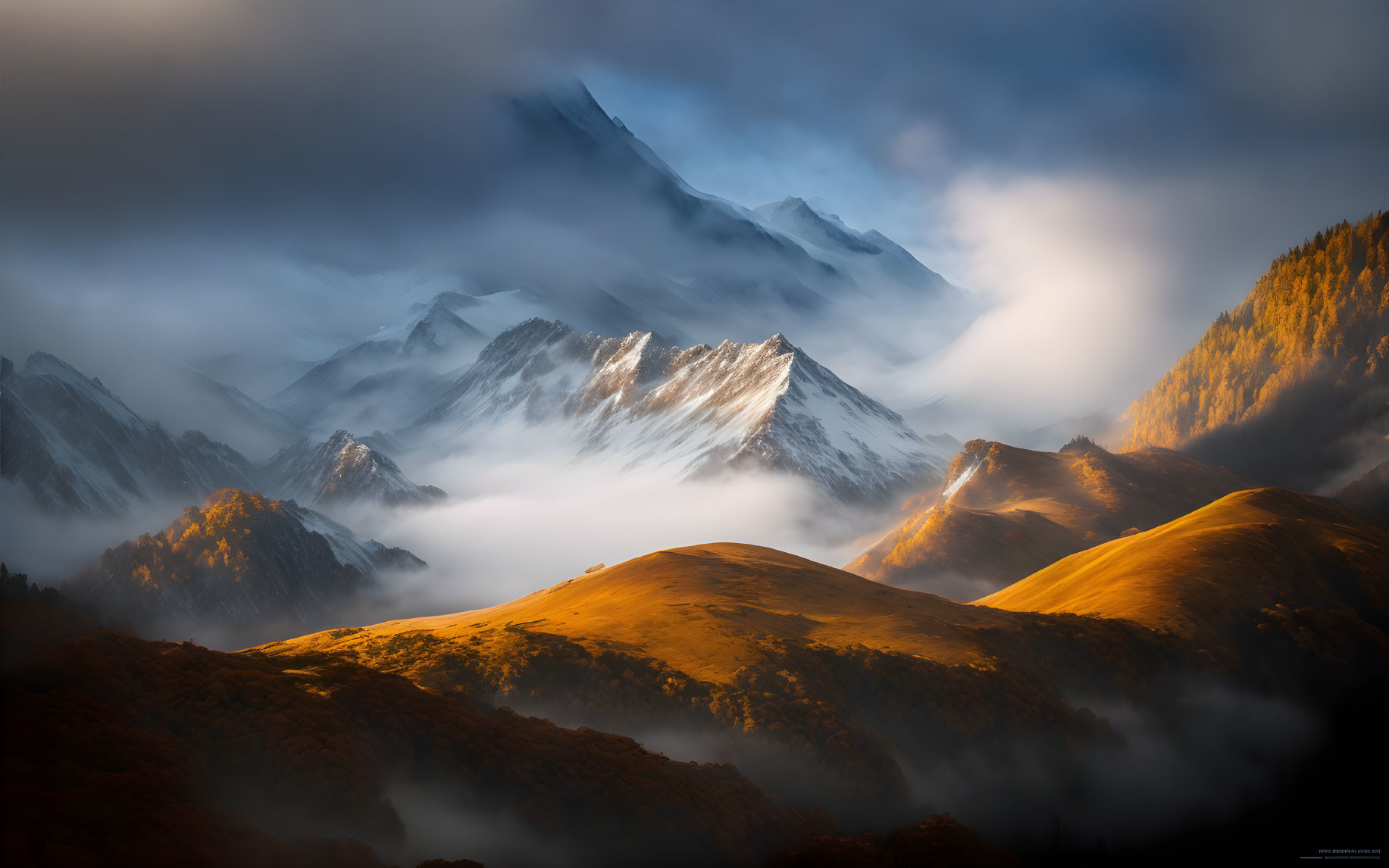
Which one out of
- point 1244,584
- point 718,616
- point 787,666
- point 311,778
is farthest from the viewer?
point 1244,584

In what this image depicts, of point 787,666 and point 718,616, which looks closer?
point 787,666

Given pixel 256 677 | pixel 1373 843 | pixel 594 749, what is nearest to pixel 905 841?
pixel 594 749

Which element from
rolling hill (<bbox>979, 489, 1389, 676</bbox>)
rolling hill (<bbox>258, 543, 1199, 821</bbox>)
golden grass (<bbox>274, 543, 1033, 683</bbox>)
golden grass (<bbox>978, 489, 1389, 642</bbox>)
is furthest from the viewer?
golden grass (<bbox>978, 489, 1389, 642</bbox>)

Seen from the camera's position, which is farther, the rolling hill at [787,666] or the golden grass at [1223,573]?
the golden grass at [1223,573]

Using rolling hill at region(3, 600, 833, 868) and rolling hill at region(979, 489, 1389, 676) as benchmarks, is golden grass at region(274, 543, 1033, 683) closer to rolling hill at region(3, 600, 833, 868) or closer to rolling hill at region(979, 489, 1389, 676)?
rolling hill at region(979, 489, 1389, 676)

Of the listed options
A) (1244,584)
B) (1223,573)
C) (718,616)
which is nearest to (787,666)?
(718,616)

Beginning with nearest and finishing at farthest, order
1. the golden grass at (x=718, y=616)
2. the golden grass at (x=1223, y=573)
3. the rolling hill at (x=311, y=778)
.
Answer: the rolling hill at (x=311, y=778)
the golden grass at (x=718, y=616)
the golden grass at (x=1223, y=573)

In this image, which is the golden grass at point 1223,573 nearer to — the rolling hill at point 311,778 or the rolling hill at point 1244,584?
the rolling hill at point 1244,584

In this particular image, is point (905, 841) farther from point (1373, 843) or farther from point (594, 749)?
point (1373, 843)

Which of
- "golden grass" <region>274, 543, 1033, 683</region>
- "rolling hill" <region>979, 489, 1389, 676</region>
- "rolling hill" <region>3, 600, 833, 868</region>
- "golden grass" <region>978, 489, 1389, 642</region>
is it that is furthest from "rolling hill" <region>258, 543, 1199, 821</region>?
"rolling hill" <region>3, 600, 833, 868</region>

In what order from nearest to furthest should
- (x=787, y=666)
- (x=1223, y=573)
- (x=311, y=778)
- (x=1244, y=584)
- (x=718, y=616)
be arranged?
(x=311, y=778) → (x=787, y=666) → (x=718, y=616) → (x=1244, y=584) → (x=1223, y=573)

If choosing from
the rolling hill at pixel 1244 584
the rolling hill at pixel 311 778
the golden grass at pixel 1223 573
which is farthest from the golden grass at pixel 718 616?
the rolling hill at pixel 311 778

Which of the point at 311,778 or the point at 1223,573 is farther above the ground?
the point at 1223,573

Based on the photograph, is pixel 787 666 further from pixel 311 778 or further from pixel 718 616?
pixel 311 778
